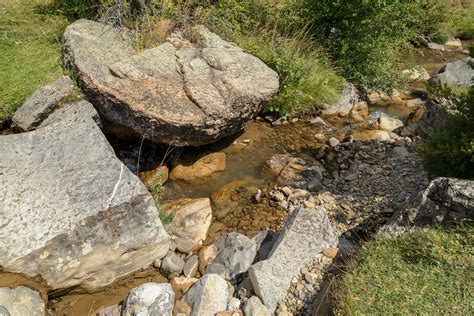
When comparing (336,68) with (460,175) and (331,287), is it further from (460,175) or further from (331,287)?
(331,287)

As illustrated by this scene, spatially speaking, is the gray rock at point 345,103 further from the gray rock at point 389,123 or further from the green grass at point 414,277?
the green grass at point 414,277

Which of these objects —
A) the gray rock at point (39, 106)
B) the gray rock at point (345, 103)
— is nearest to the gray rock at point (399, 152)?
the gray rock at point (345, 103)

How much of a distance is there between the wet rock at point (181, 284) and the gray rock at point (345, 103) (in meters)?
6.01

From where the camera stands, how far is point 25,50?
8.45 meters

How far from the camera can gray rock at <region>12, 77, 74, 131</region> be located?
668 cm

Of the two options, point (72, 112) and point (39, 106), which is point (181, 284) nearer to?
point (72, 112)

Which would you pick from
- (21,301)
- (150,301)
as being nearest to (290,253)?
(150,301)

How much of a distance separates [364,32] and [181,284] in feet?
26.8

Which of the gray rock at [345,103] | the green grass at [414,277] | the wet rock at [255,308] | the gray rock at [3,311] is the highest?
the green grass at [414,277]

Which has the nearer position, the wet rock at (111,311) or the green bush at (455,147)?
the wet rock at (111,311)

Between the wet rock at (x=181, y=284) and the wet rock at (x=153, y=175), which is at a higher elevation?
the wet rock at (x=181, y=284)

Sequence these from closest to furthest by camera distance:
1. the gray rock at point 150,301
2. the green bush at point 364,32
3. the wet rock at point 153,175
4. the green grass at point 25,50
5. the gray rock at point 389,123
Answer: the gray rock at point 150,301, the green grass at point 25,50, the wet rock at point 153,175, the gray rock at point 389,123, the green bush at point 364,32

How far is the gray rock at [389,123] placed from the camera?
9406mm

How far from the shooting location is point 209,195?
729 cm
